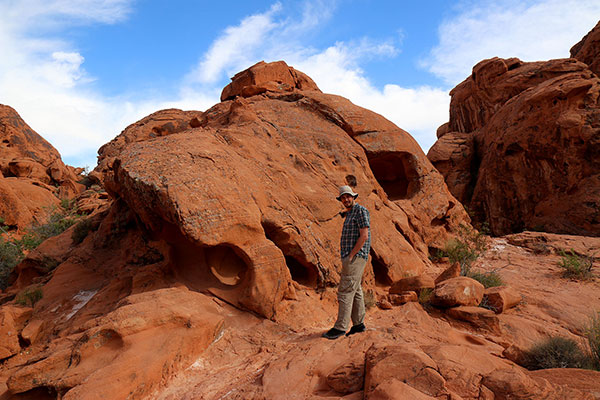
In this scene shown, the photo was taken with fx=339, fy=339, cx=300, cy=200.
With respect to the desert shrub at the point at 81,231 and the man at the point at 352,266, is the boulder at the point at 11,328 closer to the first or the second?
the desert shrub at the point at 81,231

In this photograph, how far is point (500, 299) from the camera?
223 inches

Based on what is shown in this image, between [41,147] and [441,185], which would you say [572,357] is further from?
[41,147]

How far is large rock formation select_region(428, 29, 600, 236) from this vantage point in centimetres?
1201

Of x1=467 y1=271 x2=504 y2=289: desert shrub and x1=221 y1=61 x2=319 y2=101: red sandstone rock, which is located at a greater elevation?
x1=221 y1=61 x2=319 y2=101: red sandstone rock

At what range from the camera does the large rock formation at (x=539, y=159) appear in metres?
12.0

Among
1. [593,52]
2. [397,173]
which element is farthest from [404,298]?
[593,52]

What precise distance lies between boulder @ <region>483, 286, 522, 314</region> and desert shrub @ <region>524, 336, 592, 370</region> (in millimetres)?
1972

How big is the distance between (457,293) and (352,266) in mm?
2335

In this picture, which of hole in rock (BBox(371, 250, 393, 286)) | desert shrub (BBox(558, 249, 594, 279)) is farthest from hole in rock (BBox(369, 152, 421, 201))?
desert shrub (BBox(558, 249, 594, 279))

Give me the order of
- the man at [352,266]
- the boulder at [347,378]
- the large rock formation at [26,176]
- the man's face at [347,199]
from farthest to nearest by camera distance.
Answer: the large rock formation at [26,176] → the man's face at [347,199] → the man at [352,266] → the boulder at [347,378]

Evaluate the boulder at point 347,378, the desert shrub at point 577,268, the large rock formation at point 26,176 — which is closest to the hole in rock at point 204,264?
the boulder at point 347,378

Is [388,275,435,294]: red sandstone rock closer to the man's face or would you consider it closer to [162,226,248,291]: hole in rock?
the man's face

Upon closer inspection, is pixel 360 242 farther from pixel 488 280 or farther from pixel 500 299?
pixel 488 280

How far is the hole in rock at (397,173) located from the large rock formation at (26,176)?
14640 millimetres
